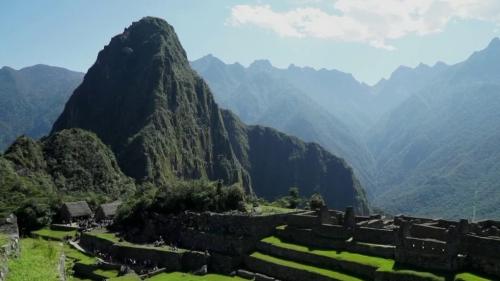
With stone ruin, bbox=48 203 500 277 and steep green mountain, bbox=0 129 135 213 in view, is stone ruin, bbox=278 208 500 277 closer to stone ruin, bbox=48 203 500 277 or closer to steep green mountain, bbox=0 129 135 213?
stone ruin, bbox=48 203 500 277

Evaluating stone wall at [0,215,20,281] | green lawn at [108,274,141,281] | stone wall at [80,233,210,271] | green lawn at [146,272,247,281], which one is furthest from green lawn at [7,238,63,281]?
stone wall at [80,233,210,271]

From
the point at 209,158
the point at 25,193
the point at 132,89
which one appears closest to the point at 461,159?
the point at 209,158

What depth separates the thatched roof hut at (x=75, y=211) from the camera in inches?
2349

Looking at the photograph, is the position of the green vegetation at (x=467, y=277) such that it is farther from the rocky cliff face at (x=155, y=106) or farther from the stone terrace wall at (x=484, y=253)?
the rocky cliff face at (x=155, y=106)

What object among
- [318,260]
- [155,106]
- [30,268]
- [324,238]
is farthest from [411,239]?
[155,106]

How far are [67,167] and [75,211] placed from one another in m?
38.1

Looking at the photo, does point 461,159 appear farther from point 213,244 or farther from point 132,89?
point 213,244

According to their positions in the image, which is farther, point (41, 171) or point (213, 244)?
point (41, 171)

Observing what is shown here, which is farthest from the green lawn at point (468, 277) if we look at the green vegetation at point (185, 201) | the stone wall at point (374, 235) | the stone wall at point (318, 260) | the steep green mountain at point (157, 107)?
the steep green mountain at point (157, 107)

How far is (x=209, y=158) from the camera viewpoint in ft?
569

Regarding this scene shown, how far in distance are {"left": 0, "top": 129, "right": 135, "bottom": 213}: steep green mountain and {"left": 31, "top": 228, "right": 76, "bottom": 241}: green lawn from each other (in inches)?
700

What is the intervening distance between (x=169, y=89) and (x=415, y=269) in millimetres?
142033

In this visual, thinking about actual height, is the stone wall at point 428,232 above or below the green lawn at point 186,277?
above

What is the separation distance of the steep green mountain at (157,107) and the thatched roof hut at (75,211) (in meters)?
74.8
